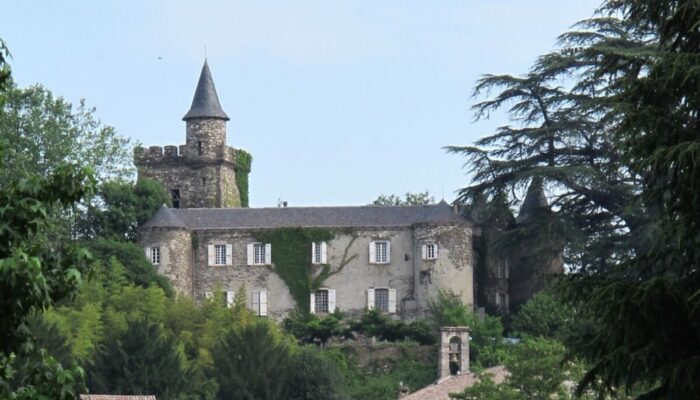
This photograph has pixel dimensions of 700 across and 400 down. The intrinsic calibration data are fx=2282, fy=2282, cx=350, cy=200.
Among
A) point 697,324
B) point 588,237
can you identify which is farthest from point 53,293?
point 588,237

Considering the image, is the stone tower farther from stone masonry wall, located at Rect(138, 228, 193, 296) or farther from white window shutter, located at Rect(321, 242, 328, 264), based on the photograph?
white window shutter, located at Rect(321, 242, 328, 264)

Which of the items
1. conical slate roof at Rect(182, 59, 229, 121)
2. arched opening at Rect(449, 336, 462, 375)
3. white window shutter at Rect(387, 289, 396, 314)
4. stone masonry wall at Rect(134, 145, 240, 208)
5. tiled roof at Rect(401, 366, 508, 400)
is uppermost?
A: conical slate roof at Rect(182, 59, 229, 121)

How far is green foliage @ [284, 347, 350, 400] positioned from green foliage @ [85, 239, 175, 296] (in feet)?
27.0

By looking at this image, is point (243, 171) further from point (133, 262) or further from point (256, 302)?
point (133, 262)

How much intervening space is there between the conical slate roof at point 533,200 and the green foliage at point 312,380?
8123mm

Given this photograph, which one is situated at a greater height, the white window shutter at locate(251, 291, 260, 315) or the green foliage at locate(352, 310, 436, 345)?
the white window shutter at locate(251, 291, 260, 315)

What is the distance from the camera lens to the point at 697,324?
15438 mm

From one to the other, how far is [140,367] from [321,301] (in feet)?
44.8

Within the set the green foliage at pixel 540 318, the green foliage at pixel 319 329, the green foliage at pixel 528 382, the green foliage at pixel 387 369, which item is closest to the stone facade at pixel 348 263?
the green foliage at pixel 319 329

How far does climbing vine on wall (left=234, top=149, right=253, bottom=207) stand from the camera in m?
84.2

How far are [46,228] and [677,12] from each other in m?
4.59

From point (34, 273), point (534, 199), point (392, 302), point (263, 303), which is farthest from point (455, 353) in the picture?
point (34, 273)

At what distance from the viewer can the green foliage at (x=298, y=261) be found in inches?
2926

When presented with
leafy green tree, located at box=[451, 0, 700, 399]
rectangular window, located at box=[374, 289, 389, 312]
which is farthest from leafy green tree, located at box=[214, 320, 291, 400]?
leafy green tree, located at box=[451, 0, 700, 399]
